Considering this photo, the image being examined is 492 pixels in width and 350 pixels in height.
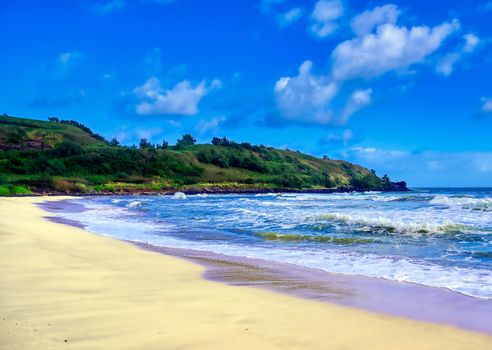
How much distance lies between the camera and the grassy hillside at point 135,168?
7819 cm

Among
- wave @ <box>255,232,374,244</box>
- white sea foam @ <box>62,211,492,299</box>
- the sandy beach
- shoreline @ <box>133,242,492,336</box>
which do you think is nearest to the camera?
the sandy beach

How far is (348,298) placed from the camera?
6.36m

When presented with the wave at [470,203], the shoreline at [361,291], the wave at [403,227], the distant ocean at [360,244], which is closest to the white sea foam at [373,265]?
the distant ocean at [360,244]

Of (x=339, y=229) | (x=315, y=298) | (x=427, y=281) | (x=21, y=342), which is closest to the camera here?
(x=21, y=342)

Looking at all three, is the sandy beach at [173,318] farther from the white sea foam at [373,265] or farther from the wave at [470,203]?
the wave at [470,203]

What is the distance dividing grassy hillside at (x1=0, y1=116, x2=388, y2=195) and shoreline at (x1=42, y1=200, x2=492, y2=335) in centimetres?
5291

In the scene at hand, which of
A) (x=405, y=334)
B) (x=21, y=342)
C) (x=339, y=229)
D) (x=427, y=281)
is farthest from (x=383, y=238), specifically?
(x=21, y=342)

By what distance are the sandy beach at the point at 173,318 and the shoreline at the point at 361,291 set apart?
1.10ft

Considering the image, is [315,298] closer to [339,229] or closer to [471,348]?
[471,348]

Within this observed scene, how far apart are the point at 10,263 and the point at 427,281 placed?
285 inches

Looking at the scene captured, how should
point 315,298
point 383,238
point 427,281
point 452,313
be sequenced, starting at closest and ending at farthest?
point 452,313 → point 315,298 → point 427,281 → point 383,238

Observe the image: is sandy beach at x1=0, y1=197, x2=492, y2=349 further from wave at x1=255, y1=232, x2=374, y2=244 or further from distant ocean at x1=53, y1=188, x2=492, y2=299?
wave at x1=255, y1=232, x2=374, y2=244

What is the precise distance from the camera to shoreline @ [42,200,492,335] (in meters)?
5.48

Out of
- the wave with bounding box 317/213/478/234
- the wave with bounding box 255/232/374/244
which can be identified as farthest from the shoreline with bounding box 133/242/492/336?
the wave with bounding box 317/213/478/234
